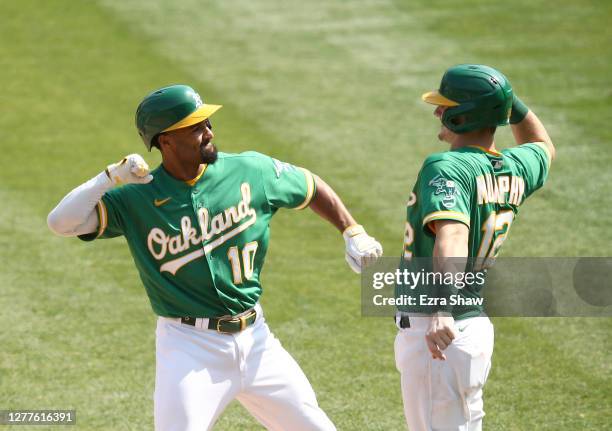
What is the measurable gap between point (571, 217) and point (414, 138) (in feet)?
7.58

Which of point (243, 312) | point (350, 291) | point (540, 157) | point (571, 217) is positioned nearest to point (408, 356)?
point (243, 312)

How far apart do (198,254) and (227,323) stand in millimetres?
362

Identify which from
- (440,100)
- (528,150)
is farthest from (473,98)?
(528,150)

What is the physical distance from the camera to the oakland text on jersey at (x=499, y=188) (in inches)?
184

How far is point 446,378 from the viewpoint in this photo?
466cm

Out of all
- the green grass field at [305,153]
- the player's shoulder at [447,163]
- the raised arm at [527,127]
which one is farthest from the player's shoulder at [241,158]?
the green grass field at [305,153]

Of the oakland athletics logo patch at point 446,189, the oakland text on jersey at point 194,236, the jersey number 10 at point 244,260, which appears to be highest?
the oakland athletics logo patch at point 446,189

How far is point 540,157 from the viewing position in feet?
17.1

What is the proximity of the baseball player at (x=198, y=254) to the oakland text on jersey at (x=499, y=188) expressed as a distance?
116cm

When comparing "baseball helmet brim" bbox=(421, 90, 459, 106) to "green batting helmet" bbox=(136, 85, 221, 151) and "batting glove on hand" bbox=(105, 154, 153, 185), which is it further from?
"batting glove on hand" bbox=(105, 154, 153, 185)

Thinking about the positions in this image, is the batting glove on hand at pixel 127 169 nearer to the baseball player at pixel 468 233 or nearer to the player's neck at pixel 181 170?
the player's neck at pixel 181 170

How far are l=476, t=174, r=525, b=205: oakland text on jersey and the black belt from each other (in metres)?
1.30

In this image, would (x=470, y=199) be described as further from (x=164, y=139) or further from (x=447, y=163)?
(x=164, y=139)

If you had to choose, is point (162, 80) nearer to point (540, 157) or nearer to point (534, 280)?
point (534, 280)
